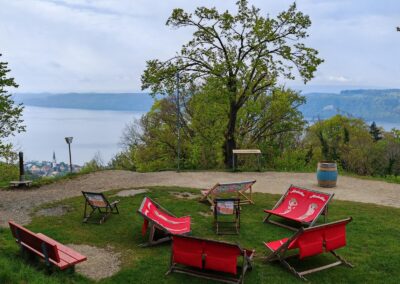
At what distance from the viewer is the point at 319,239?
6.54 metres

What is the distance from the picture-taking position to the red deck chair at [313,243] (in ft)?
20.6

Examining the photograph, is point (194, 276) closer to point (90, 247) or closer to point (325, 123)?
point (90, 247)

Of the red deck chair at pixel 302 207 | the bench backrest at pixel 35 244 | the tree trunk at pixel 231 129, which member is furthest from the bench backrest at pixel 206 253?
the tree trunk at pixel 231 129

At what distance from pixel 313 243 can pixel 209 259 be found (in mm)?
1812

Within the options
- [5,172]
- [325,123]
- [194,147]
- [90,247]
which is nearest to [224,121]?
[194,147]

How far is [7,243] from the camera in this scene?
745 cm

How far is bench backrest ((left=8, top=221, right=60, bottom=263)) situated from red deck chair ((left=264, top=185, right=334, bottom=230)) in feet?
17.1

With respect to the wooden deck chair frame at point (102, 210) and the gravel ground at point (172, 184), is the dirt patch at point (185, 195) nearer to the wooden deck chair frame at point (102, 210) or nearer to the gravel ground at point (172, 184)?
the gravel ground at point (172, 184)

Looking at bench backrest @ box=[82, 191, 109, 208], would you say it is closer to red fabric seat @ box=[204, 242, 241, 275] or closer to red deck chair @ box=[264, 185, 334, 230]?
red deck chair @ box=[264, 185, 334, 230]

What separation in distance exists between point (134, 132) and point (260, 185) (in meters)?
23.4

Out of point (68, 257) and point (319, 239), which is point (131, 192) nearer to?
point (68, 257)

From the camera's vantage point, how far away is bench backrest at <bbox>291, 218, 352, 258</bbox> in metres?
6.29

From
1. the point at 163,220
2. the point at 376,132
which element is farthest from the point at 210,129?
the point at 376,132

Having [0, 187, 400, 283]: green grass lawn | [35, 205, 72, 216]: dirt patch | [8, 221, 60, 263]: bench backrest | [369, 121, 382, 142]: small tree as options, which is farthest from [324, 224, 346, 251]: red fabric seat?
[369, 121, 382, 142]: small tree
